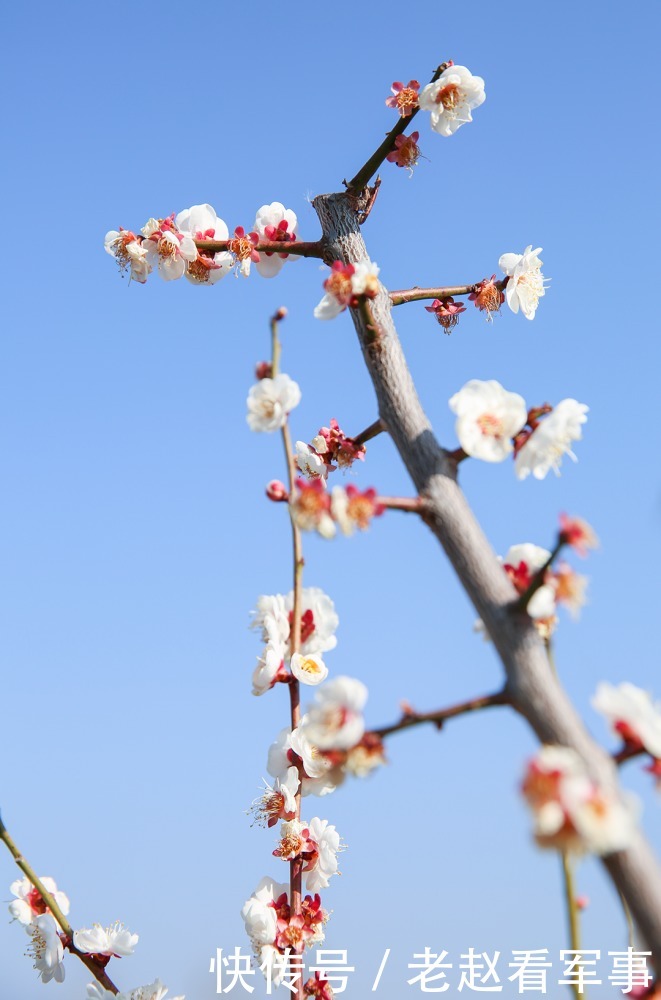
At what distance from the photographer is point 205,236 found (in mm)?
2256

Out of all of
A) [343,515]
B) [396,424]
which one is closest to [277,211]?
[396,424]

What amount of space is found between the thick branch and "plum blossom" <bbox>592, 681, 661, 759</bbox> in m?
0.05

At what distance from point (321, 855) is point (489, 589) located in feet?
3.52

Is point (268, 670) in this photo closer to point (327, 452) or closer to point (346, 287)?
Answer: point (327, 452)

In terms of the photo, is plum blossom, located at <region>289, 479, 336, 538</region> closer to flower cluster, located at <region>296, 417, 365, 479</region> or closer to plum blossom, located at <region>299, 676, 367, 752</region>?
plum blossom, located at <region>299, 676, 367, 752</region>

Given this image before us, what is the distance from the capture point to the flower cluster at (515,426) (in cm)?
140

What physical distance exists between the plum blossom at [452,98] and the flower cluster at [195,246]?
0.40 meters

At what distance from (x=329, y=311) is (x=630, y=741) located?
85 centimetres

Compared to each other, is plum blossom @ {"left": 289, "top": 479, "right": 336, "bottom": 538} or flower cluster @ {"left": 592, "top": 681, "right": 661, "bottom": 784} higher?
plum blossom @ {"left": 289, "top": 479, "right": 336, "bottom": 538}

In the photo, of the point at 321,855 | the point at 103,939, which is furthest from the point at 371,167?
the point at 103,939

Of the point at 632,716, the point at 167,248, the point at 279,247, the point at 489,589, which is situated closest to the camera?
the point at 632,716

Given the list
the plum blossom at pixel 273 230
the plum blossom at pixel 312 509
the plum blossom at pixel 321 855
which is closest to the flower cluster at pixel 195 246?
the plum blossom at pixel 273 230

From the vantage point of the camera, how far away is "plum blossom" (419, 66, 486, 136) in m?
2.08

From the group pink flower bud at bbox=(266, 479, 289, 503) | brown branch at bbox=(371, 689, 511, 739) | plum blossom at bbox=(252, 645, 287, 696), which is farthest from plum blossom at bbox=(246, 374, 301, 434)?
plum blossom at bbox=(252, 645, 287, 696)
